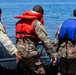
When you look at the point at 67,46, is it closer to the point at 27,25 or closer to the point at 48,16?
the point at 27,25

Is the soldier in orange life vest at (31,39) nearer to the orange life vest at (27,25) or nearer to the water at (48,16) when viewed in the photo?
→ the orange life vest at (27,25)

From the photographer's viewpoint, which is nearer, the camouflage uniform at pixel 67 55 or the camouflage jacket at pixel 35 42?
the camouflage jacket at pixel 35 42

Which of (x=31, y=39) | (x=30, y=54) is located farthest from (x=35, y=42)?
(x=30, y=54)

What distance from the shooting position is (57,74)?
681cm

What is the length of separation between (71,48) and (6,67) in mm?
1154

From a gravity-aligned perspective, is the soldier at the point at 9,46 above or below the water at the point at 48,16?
above

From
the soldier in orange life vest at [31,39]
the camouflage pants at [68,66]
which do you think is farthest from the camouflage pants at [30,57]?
Result: the camouflage pants at [68,66]

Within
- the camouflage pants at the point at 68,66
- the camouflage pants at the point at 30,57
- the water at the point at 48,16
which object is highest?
the camouflage pants at the point at 30,57

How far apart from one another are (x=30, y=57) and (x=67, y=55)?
0.61 m

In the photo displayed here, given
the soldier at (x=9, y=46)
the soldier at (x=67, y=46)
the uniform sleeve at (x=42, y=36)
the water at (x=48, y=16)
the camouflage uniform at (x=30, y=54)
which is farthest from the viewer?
the water at (x=48, y=16)

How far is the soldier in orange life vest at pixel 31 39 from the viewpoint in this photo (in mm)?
6285

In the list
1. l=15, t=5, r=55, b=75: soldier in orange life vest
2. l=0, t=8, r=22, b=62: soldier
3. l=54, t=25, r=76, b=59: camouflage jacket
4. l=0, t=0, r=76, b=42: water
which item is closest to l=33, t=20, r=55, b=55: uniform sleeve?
l=15, t=5, r=55, b=75: soldier in orange life vest

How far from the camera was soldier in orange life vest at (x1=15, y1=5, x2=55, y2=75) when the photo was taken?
628 cm

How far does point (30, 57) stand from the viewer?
21.0 feet
